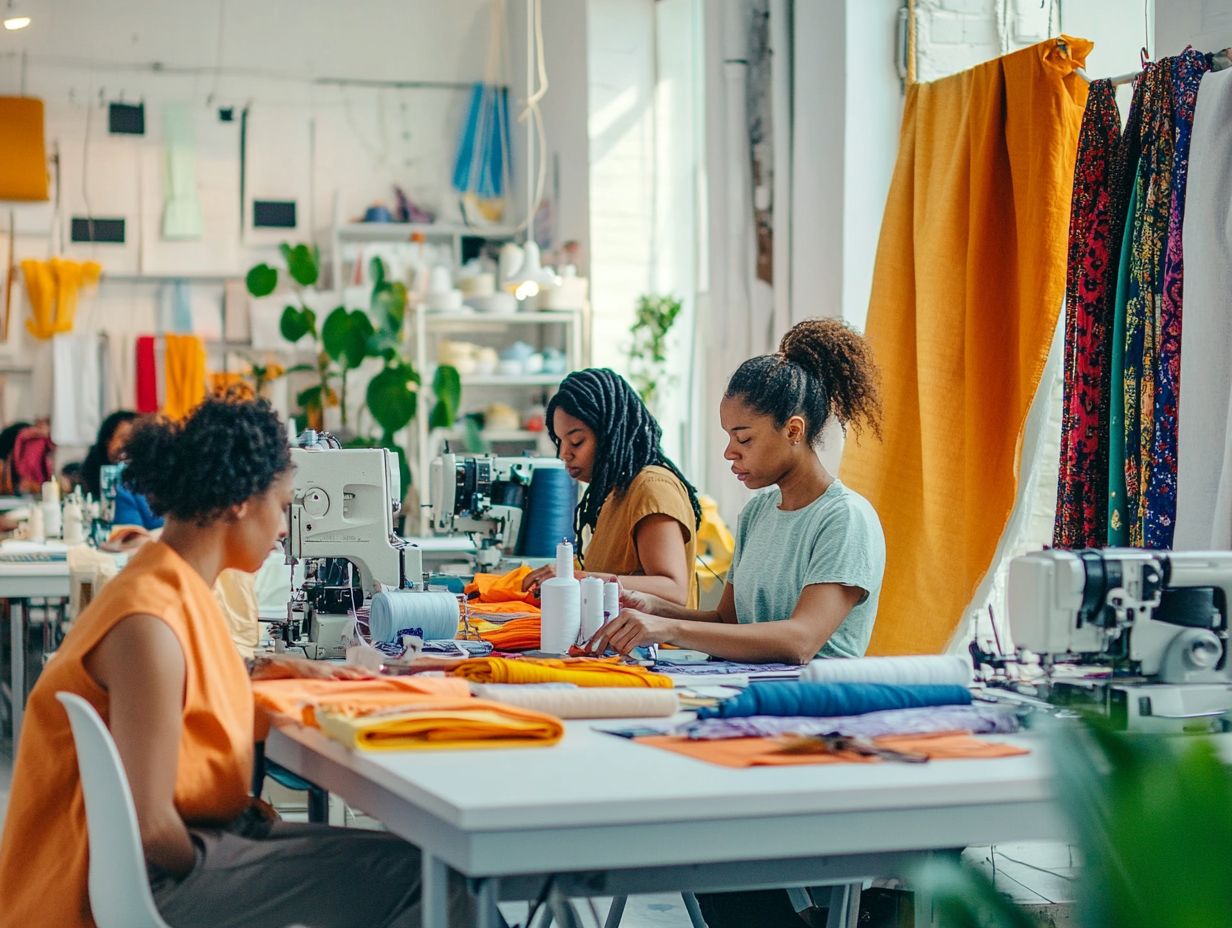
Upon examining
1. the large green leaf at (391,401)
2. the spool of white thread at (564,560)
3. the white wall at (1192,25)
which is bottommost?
the spool of white thread at (564,560)

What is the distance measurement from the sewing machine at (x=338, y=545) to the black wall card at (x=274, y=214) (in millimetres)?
5811

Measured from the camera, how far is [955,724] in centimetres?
197

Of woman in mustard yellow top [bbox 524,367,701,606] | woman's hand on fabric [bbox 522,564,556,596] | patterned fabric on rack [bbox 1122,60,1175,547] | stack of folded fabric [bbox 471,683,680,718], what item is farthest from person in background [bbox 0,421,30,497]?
stack of folded fabric [bbox 471,683,680,718]

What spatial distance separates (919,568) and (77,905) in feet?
8.46

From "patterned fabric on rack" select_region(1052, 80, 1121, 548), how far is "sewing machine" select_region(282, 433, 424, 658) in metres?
1.37

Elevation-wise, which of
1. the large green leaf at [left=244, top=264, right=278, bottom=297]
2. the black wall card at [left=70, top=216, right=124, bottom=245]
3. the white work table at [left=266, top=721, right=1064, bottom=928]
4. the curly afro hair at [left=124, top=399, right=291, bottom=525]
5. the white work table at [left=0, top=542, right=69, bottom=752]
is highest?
the black wall card at [left=70, top=216, right=124, bottom=245]

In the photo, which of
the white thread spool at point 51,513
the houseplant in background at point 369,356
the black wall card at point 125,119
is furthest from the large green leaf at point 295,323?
the white thread spool at point 51,513

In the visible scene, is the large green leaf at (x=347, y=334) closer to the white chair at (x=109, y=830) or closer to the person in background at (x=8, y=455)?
the person in background at (x=8, y=455)

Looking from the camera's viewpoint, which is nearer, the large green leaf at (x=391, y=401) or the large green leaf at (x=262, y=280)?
the large green leaf at (x=391, y=401)

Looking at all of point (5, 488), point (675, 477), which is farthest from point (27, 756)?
point (5, 488)

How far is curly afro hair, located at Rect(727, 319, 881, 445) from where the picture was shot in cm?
282

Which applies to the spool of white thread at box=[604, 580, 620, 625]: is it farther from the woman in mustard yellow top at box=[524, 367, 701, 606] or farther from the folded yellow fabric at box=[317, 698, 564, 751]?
the folded yellow fabric at box=[317, 698, 564, 751]

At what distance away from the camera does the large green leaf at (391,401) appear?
7.19 metres

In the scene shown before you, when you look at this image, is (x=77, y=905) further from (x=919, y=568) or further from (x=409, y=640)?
(x=919, y=568)
